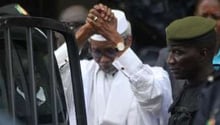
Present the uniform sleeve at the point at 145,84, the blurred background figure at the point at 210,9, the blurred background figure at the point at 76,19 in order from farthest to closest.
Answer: the blurred background figure at the point at 76,19 < the blurred background figure at the point at 210,9 < the uniform sleeve at the point at 145,84

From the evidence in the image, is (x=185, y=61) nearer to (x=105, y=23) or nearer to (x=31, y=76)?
(x=105, y=23)

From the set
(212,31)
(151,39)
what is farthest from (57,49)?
(151,39)

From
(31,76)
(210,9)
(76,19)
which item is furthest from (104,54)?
(76,19)

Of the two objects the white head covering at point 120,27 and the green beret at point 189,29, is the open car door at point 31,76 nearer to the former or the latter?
the green beret at point 189,29

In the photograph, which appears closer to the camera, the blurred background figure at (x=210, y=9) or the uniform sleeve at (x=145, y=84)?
the uniform sleeve at (x=145, y=84)

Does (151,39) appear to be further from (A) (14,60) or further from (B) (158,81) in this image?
(A) (14,60)

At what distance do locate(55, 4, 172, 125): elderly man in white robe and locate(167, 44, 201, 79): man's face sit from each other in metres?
0.25

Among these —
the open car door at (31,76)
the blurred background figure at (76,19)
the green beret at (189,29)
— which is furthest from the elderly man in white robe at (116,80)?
the open car door at (31,76)

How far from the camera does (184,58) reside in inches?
201

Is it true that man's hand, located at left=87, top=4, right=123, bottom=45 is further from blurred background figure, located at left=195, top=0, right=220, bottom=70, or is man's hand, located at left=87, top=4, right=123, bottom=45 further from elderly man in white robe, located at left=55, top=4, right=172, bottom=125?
blurred background figure, located at left=195, top=0, right=220, bottom=70

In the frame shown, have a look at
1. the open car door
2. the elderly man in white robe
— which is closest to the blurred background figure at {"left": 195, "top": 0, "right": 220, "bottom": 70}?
the elderly man in white robe

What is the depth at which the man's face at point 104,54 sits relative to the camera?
5500 mm

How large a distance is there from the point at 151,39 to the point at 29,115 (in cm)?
508

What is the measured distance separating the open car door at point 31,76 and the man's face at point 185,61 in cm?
75
